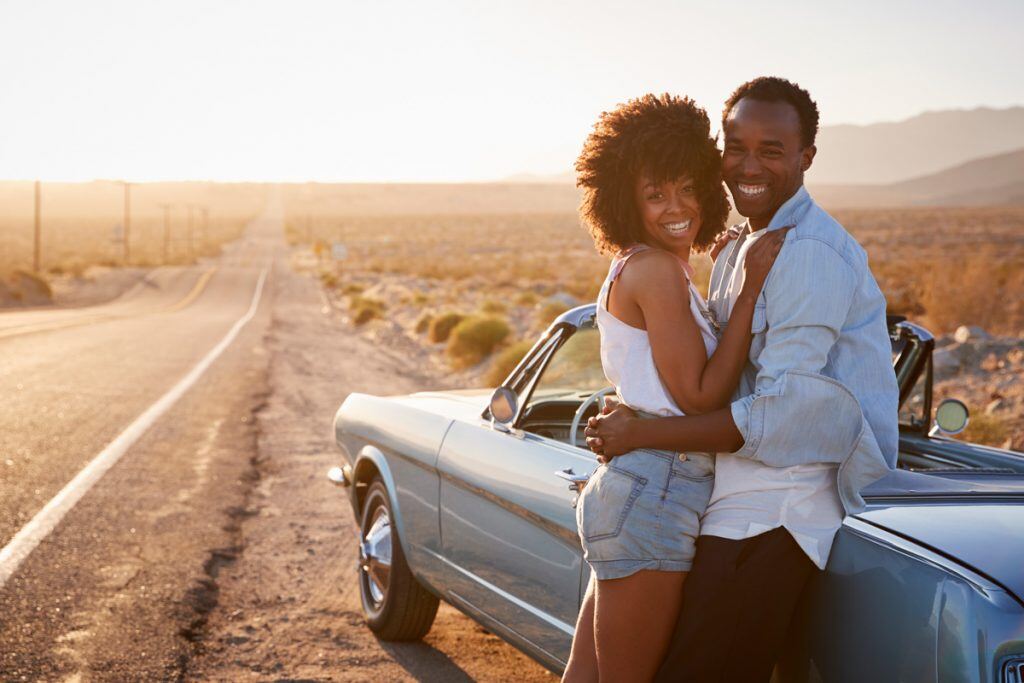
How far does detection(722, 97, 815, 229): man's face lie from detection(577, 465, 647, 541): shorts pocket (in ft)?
2.42

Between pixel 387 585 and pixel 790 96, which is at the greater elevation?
pixel 790 96

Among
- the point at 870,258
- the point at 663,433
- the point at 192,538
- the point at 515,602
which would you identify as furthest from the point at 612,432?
the point at 870,258

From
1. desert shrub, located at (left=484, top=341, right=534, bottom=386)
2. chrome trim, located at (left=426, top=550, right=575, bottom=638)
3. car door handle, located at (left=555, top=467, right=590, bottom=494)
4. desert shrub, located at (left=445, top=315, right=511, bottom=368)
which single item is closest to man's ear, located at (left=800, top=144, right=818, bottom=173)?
car door handle, located at (left=555, top=467, right=590, bottom=494)

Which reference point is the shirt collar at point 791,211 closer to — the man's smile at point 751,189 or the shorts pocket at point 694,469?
the man's smile at point 751,189

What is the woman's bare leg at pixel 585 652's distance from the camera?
2.70m

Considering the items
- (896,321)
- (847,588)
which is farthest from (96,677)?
(896,321)

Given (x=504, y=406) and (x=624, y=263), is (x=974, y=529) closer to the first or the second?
(x=624, y=263)

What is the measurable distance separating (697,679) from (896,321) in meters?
2.38

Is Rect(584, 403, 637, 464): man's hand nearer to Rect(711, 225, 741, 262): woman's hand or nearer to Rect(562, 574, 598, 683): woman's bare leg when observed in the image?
Rect(562, 574, 598, 683): woman's bare leg

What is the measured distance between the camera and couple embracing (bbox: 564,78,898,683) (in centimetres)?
241

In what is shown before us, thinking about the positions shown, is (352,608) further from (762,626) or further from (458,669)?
(762,626)

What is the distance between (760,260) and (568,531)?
125 cm

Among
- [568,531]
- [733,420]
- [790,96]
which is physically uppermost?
[790,96]

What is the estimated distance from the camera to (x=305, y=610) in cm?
547
